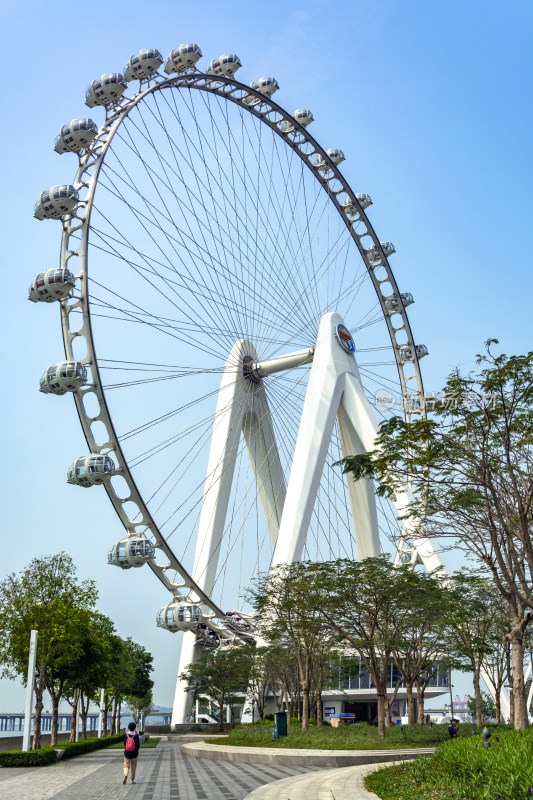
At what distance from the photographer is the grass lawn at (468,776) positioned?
30.7ft

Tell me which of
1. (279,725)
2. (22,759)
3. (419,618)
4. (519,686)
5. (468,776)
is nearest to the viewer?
(468,776)

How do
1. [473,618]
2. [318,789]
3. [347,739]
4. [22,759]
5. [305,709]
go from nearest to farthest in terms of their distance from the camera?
[318,789]
[22,759]
[347,739]
[305,709]
[473,618]

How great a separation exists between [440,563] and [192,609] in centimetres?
1782

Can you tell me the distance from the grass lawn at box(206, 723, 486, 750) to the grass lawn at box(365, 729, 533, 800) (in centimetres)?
1309

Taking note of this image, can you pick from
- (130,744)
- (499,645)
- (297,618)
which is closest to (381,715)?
(297,618)

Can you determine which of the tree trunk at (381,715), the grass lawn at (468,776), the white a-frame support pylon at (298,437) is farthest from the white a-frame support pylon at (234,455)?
the grass lawn at (468,776)

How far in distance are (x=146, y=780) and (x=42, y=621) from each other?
38.5ft

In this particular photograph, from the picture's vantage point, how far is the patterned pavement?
1756 cm

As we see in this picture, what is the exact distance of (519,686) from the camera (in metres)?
17.2

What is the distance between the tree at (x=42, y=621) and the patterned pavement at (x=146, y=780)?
3988mm

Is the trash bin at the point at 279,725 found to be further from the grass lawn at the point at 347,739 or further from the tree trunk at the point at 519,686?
the tree trunk at the point at 519,686

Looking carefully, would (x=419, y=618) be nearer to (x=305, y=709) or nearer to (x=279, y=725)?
(x=305, y=709)

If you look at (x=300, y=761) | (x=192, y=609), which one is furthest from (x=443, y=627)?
(x=300, y=761)

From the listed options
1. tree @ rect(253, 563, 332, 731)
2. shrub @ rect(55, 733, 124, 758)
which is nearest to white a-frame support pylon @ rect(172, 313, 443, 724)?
tree @ rect(253, 563, 332, 731)
